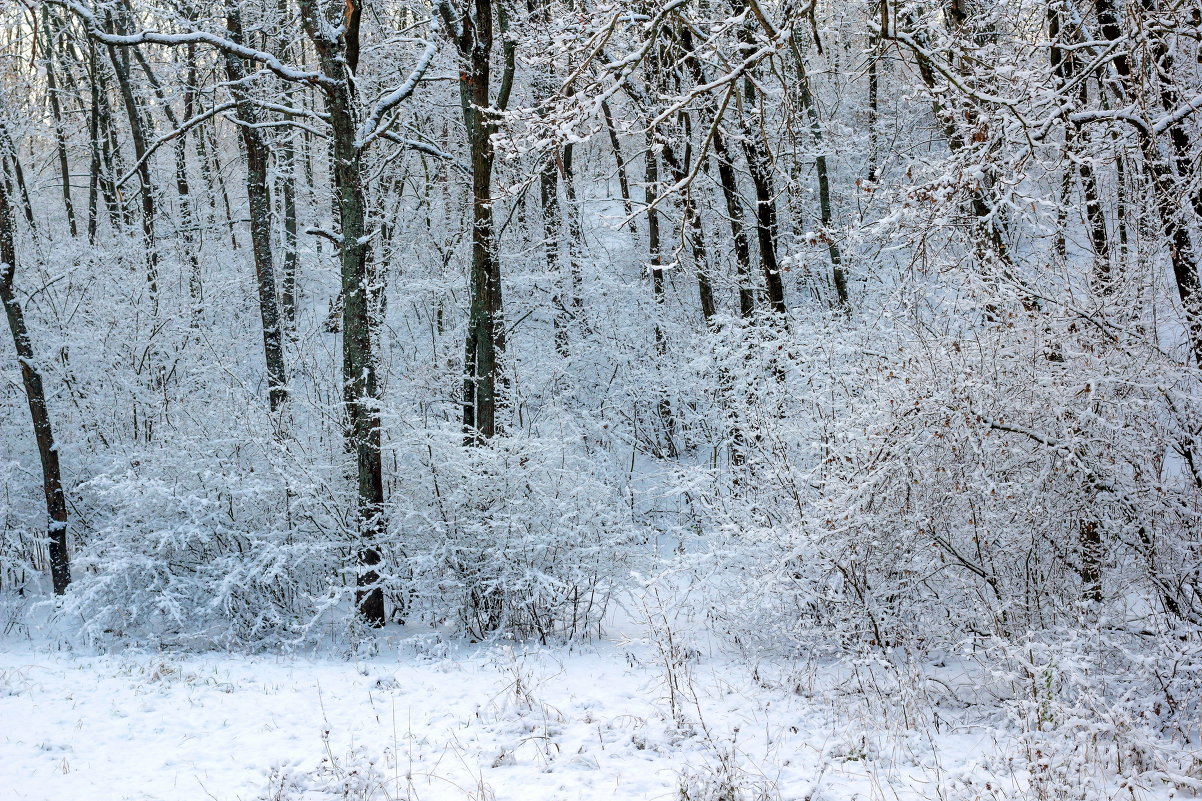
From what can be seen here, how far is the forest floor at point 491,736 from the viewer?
168 inches

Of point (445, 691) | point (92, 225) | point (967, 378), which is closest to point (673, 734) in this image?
point (445, 691)

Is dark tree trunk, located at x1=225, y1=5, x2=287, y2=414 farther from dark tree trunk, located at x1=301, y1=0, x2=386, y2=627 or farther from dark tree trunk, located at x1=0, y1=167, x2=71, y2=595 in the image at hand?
dark tree trunk, located at x1=301, y1=0, x2=386, y2=627

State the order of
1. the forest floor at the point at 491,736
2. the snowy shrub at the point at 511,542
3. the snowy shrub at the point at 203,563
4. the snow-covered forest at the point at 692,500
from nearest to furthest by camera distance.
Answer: the forest floor at the point at 491,736, the snow-covered forest at the point at 692,500, the snowy shrub at the point at 511,542, the snowy shrub at the point at 203,563

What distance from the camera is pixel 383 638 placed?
7.85m

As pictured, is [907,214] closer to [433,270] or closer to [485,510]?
[485,510]

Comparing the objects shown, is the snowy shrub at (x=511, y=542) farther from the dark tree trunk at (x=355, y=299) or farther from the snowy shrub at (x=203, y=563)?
the snowy shrub at (x=203, y=563)

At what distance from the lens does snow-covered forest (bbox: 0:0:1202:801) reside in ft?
14.9

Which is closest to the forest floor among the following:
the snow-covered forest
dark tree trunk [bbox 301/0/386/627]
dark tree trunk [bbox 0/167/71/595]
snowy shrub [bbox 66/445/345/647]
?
the snow-covered forest

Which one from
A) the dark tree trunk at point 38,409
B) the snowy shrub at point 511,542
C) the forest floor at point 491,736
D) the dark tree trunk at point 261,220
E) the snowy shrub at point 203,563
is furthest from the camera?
the dark tree trunk at point 261,220

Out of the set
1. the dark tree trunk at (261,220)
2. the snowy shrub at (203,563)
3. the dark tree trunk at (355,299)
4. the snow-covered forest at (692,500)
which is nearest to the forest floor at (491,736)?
the snow-covered forest at (692,500)

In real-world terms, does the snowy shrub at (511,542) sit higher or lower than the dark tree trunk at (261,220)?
lower

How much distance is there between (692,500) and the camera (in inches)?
347

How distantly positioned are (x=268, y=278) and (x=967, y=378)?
10.6 meters

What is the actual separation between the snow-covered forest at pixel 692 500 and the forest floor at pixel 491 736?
0.04 meters
